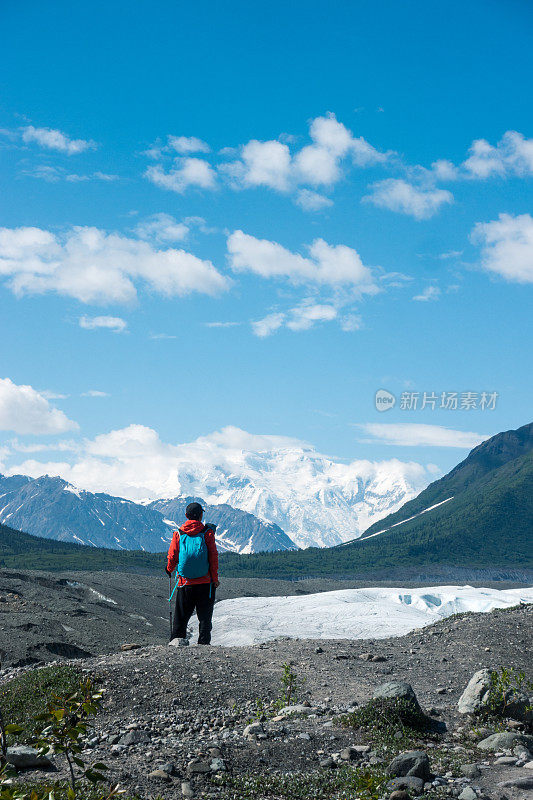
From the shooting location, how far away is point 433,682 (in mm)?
12234

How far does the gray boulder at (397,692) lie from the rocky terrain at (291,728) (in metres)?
0.09

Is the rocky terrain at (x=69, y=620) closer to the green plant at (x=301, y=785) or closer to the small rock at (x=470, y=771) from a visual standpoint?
the green plant at (x=301, y=785)

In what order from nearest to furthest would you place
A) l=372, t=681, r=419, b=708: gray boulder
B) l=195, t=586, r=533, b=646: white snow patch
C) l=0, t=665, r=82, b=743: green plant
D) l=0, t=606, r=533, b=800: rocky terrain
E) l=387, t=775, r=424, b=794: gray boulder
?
l=387, t=775, r=424, b=794: gray boulder
l=0, t=606, r=533, b=800: rocky terrain
l=372, t=681, r=419, b=708: gray boulder
l=0, t=665, r=82, b=743: green plant
l=195, t=586, r=533, b=646: white snow patch

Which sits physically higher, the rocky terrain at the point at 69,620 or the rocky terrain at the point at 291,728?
the rocky terrain at the point at 291,728

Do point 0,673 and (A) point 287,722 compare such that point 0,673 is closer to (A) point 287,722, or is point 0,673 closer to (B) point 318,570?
(A) point 287,722

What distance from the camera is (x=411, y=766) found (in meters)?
7.23

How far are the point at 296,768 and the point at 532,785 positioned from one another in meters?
2.55

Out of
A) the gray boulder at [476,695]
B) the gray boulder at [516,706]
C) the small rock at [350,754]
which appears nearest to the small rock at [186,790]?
the small rock at [350,754]

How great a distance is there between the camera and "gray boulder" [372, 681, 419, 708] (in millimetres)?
9250

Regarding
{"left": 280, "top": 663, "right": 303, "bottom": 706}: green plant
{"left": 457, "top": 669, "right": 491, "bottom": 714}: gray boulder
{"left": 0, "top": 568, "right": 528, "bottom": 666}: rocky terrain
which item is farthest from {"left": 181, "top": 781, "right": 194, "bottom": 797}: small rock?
{"left": 0, "top": 568, "right": 528, "bottom": 666}: rocky terrain

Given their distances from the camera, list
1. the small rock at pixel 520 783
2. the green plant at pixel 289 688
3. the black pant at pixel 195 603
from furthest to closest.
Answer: the black pant at pixel 195 603 → the green plant at pixel 289 688 → the small rock at pixel 520 783

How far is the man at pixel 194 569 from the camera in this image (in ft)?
44.7

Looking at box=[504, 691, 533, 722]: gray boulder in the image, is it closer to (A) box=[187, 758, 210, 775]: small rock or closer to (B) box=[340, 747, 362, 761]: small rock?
(B) box=[340, 747, 362, 761]: small rock

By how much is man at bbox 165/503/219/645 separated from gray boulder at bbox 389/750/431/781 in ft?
22.2
